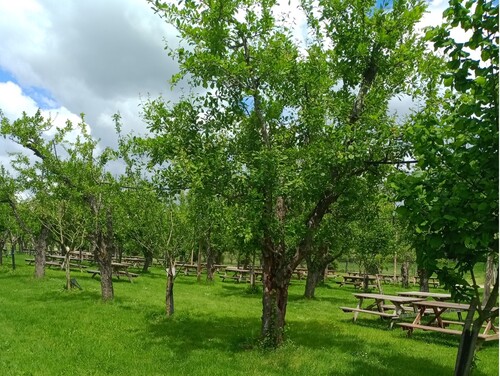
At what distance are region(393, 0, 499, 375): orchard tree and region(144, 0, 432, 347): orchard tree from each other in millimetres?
3587

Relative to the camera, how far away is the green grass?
30.8 feet

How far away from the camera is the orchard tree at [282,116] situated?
31.6 feet

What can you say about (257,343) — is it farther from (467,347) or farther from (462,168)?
(462,168)

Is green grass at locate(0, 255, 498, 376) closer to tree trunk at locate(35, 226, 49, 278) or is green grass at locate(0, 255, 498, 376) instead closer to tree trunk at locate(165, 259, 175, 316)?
tree trunk at locate(165, 259, 175, 316)

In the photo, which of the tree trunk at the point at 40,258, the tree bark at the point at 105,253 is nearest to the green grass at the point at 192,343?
the tree bark at the point at 105,253

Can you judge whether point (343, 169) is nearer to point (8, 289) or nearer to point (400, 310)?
point (400, 310)

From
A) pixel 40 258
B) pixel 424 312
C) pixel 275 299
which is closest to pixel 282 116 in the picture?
pixel 275 299

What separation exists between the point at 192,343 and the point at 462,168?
331 inches

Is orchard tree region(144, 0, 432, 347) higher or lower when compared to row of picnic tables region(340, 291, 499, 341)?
higher

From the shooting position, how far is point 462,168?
16.5 ft

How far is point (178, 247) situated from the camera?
16094 mm

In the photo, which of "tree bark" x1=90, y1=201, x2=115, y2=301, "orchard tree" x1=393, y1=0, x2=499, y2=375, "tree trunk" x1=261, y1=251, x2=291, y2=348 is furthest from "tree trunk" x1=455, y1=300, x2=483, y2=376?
"tree bark" x1=90, y1=201, x2=115, y2=301

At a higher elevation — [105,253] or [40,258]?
[105,253]

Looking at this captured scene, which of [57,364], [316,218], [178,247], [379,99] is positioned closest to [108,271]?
[178,247]
